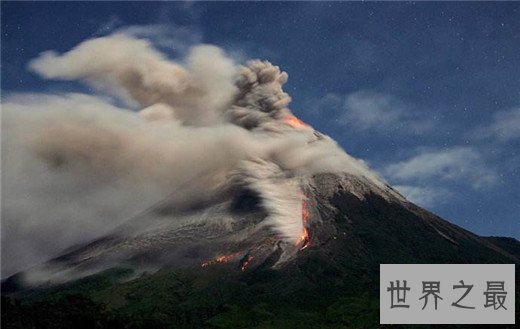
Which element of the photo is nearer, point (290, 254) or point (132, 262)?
point (290, 254)

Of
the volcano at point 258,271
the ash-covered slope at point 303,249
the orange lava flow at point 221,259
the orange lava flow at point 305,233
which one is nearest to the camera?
the volcano at point 258,271

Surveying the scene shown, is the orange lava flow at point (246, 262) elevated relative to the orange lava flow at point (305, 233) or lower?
lower

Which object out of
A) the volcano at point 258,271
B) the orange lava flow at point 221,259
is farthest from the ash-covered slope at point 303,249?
the volcano at point 258,271

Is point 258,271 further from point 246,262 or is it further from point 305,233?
point 305,233

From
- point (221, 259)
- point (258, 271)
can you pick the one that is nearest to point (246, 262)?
point (258, 271)

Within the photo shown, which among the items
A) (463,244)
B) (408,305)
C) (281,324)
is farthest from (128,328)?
(463,244)

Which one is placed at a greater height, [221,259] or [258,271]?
[221,259]

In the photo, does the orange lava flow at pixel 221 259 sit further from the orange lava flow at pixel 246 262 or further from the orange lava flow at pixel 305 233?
the orange lava flow at pixel 305 233

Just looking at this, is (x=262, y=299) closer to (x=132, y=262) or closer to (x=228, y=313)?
(x=228, y=313)

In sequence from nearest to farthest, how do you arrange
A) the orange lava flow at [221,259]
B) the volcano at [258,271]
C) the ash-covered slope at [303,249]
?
1. the volcano at [258,271]
2. the ash-covered slope at [303,249]
3. the orange lava flow at [221,259]

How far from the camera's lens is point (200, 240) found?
625 ft

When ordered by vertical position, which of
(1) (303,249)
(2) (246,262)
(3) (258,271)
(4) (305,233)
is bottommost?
(3) (258,271)

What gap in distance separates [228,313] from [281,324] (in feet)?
42.1

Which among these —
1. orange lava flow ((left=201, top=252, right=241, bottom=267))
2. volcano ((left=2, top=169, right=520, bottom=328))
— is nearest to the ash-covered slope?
orange lava flow ((left=201, top=252, right=241, bottom=267))
